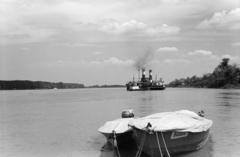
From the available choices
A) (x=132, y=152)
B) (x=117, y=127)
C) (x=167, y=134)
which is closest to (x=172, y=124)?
(x=167, y=134)

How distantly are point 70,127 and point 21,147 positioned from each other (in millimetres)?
8757

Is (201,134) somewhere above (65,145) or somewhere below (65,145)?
above

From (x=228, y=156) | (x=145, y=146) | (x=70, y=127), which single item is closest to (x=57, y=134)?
(x=70, y=127)

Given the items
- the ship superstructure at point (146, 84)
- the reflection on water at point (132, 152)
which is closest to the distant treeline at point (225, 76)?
the ship superstructure at point (146, 84)

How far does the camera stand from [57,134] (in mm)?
24516

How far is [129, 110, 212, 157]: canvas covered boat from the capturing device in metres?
14.1

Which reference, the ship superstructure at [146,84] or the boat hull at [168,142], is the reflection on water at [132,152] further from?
the ship superstructure at [146,84]

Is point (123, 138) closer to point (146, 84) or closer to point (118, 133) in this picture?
point (118, 133)

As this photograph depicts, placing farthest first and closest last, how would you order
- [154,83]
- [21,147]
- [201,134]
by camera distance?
[154,83] → [21,147] → [201,134]

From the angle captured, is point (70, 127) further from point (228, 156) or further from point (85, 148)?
point (228, 156)

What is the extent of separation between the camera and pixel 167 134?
14203mm

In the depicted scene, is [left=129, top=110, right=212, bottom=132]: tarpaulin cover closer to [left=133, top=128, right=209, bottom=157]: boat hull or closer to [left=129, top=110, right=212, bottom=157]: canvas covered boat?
[left=129, top=110, right=212, bottom=157]: canvas covered boat

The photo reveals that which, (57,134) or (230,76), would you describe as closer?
(57,134)

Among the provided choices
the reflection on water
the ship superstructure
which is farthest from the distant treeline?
the reflection on water
